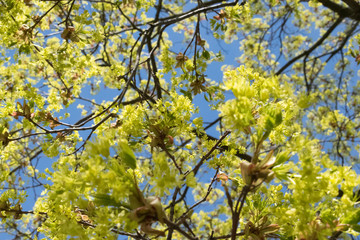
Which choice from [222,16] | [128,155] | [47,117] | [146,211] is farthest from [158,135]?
[222,16]

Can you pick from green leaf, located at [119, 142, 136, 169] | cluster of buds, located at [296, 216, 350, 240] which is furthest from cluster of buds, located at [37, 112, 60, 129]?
cluster of buds, located at [296, 216, 350, 240]

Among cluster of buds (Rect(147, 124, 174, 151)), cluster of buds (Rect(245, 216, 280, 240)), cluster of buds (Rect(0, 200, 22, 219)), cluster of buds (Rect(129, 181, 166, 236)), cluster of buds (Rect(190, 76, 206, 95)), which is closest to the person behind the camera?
cluster of buds (Rect(129, 181, 166, 236))

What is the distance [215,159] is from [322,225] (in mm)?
685

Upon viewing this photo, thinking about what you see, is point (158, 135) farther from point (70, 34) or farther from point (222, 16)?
point (222, 16)

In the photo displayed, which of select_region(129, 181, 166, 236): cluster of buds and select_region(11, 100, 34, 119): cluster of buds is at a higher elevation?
select_region(11, 100, 34, 119): cluster of buds

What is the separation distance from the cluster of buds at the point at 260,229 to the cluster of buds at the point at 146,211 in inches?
17.3

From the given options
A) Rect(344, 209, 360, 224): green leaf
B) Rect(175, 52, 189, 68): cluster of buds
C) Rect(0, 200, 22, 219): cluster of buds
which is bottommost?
Rect(344, 209, 360, 224): green leaf

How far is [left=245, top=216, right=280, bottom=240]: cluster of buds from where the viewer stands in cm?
113

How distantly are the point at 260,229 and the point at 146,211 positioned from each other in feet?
1.75

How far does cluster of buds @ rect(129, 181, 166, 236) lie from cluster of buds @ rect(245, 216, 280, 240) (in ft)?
1.44

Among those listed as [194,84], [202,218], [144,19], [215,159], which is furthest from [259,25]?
[215,159]

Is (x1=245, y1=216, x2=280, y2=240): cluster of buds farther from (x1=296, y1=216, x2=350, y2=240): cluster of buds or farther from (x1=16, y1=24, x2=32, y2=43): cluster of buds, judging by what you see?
(x1=16, y1=24, x2=32, y2=43): cluster of buds

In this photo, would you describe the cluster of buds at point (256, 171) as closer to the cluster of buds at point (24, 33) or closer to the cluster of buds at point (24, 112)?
the cluster of buds at point (24, 112)

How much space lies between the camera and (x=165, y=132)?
136 cm
